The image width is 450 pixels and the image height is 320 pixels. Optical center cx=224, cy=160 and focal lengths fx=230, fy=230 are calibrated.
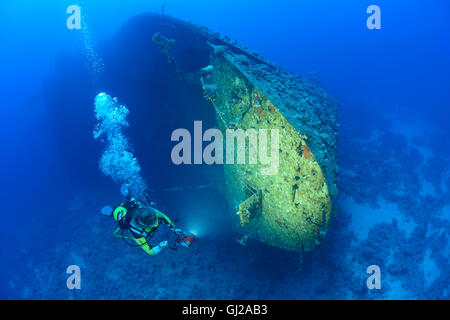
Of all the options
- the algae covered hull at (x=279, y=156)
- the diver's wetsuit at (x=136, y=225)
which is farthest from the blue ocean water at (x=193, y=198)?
the diver's wetsuit at (x=136, y=225)

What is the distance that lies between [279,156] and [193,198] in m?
4.28

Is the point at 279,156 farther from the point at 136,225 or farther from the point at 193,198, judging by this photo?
the point at 193,198

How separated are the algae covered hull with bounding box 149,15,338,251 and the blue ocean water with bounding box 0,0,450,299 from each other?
4.65ft

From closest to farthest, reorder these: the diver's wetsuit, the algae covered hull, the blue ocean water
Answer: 1. the algae covered hull
2. the diver's wetsuit
3. the blue ocean water

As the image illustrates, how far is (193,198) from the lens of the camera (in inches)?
312

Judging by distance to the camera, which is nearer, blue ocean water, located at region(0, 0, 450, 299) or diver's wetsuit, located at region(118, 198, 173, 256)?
diver's wetsuit, located at region(118, 198, 173, 256)

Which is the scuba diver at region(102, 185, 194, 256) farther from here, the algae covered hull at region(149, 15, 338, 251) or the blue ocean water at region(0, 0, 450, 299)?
the blue ocean water at region(0, 0, 450, 299)

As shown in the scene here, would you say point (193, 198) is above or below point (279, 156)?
below

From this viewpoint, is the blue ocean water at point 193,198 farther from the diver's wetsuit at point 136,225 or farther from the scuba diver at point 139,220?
the diver's wetsuit at point 136,225

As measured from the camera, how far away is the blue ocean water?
20.2ft

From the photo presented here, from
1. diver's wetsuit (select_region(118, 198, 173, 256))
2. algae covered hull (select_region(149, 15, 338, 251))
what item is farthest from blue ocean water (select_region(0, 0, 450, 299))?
diver's wetsuit (select_region(118, 198, 173, 256))

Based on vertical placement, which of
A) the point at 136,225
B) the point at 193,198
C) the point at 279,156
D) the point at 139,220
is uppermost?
the point at 279,156

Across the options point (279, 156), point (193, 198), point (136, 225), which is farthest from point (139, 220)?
point (193, 198)

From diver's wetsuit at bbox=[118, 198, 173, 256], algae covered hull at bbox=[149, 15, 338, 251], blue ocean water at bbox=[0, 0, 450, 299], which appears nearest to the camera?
algae covered hull at bbox=[149, 15, 338, 251]
